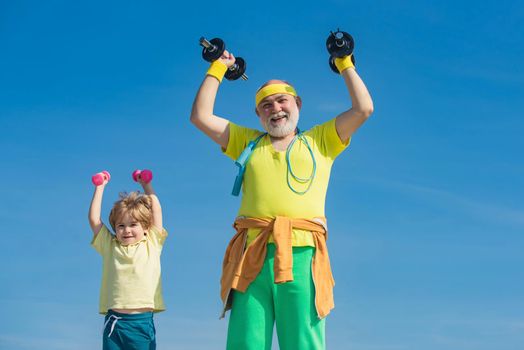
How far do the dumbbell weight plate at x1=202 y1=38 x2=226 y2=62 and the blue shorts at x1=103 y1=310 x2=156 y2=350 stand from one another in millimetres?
2222

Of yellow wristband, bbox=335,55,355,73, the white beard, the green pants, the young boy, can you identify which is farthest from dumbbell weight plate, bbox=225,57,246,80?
the green pants

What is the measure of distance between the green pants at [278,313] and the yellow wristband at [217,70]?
5.07 feet

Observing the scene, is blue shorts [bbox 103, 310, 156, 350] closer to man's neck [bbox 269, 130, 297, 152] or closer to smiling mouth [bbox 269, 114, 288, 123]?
man's neck [bbox 269, 130, 297, 152]

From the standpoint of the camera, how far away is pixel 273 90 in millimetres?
5582

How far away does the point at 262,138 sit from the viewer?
564 centimetres

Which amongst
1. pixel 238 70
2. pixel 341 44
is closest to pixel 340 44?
pixel 341 44

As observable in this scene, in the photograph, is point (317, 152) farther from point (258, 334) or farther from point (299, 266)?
point (258, 334)

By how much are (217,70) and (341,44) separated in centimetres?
104

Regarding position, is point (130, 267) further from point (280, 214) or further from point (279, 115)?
point (279, 115)

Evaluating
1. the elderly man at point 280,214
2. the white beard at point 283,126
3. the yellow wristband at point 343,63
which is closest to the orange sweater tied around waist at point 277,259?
the elderly man at point 280,214

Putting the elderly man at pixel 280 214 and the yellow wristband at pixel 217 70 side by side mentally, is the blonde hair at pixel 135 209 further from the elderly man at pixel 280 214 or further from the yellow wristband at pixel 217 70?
the yellow wristband at pixel 217 70

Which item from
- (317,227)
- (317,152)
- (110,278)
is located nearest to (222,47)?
(317,152)

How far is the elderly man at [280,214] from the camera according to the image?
16.4ft

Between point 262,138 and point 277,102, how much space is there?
317 mm
